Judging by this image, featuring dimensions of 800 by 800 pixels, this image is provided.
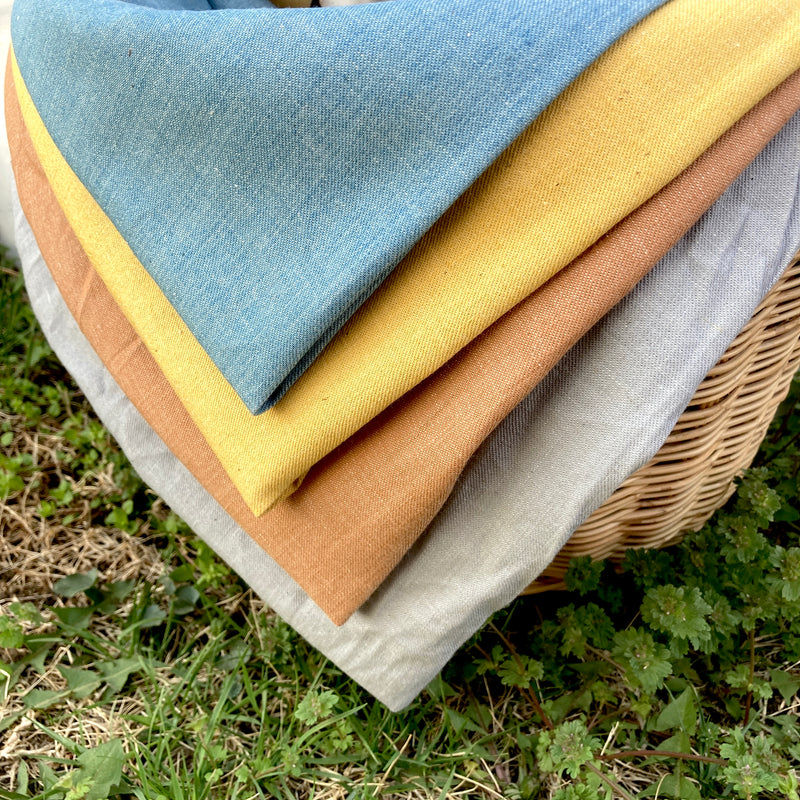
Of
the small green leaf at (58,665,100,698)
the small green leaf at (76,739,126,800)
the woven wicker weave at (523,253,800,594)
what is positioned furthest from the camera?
the small green leaf at (58,665,100,698)

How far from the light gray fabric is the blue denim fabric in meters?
0.17

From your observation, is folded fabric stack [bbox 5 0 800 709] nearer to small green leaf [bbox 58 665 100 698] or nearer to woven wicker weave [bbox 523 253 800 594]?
woven wicker weave [bbox 523 253 800 594]

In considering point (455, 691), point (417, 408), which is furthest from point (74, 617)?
point (417, 408)

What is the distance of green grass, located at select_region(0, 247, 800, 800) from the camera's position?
0.70 m

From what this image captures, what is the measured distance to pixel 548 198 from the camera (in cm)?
48

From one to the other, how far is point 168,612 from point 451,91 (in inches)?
27.0

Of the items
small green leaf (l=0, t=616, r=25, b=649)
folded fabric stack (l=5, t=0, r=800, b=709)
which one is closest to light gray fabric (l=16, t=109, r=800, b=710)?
folded fabric stack (l=5, t=0, r=800, b=709)

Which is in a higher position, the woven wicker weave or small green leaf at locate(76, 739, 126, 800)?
the woven wicker weave

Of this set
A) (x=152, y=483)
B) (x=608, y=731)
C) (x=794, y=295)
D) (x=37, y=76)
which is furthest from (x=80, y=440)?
(x=794, y=295)

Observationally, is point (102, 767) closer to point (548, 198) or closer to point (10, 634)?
point (10, 634)

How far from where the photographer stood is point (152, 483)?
83 cm

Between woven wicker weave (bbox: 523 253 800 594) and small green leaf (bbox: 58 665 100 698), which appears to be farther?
small green leaf (bbox: 58 665 100 698)

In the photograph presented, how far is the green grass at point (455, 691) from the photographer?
0.70m

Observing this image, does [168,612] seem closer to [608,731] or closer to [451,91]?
[608,731]
